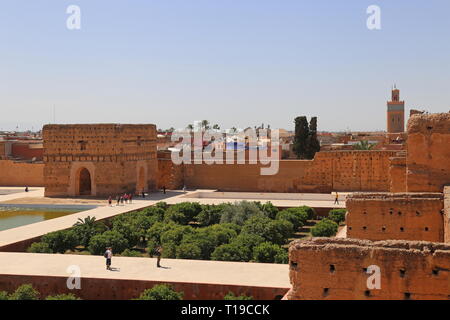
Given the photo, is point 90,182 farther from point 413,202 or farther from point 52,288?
point 413,202

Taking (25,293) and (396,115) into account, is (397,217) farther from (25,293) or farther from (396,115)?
(396,115)

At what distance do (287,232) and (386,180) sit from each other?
454 inches

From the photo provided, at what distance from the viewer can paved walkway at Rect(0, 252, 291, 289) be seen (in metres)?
9.95

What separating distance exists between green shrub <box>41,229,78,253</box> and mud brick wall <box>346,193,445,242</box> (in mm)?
7567

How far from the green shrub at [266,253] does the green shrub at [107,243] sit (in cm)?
369

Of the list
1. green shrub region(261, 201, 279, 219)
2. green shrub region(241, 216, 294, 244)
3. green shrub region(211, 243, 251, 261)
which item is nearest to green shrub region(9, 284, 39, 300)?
green shrub region(211, 243, 251, 261)

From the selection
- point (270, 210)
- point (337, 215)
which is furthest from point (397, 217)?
point (270, 210)

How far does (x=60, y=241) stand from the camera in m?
14.0

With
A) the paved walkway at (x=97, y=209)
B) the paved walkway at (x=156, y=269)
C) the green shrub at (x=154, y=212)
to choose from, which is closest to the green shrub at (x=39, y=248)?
the paved walkway at (x=97, y=209)

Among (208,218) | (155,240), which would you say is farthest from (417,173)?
(208,218)

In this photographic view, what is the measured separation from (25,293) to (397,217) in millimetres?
6772

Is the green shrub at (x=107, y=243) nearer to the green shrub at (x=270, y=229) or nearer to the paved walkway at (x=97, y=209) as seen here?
the paved walkway at (x=97, y=209)

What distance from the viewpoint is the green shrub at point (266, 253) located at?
1231 centimetres
